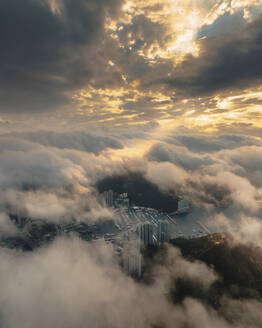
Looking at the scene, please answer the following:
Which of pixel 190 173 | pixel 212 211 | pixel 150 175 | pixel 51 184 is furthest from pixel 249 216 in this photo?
pixel 51 184

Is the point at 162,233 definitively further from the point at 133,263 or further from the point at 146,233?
the point at 133,263

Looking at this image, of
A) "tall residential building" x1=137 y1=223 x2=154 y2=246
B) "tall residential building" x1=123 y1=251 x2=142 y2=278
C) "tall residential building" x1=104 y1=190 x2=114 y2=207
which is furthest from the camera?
"tall residential building" x1=104 y1=190 x2=114 y2=207

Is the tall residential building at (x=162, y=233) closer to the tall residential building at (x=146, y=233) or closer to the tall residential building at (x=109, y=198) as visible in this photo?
A: the tall residential building at (x=146, y=233)

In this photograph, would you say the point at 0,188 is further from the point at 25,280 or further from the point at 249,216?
the point at 249,216

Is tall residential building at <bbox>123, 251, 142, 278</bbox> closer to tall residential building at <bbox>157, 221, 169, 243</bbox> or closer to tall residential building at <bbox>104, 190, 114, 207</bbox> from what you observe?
tall residential building at <bbox>157, 221, 169, 243</bbox>

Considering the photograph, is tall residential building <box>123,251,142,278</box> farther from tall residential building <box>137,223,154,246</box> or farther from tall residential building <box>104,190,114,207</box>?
tall residential building <box>104,190,114,207</box>

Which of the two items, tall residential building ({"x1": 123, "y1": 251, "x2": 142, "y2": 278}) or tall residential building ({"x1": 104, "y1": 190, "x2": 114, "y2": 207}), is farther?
tall residential building ({"x1": 104, "y1": 190, "x2": 114, "y2": 207})

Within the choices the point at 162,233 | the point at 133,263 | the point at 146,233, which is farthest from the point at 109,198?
the point at 133,263

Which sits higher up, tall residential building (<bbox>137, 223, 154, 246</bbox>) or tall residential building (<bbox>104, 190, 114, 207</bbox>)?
tall residential building (<bbox>137, 223, 154, 246</bbox>)

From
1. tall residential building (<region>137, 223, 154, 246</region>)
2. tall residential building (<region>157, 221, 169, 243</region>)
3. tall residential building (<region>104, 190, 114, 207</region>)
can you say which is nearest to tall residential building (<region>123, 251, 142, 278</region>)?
tall residential building (<region>137, 223, 154, 246</region>)

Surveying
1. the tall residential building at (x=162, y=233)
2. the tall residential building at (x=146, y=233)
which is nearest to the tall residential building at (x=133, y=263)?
the tall residential building at (x=146, y=233)

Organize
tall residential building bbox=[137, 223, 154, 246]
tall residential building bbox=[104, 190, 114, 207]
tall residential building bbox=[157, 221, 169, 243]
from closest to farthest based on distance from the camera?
tall residential building bbox=[137, 223, 154, 246], tall residential building bbox=[157, 221, 169, 243], tall residential building bbox=[104, 190, 114, 207]
